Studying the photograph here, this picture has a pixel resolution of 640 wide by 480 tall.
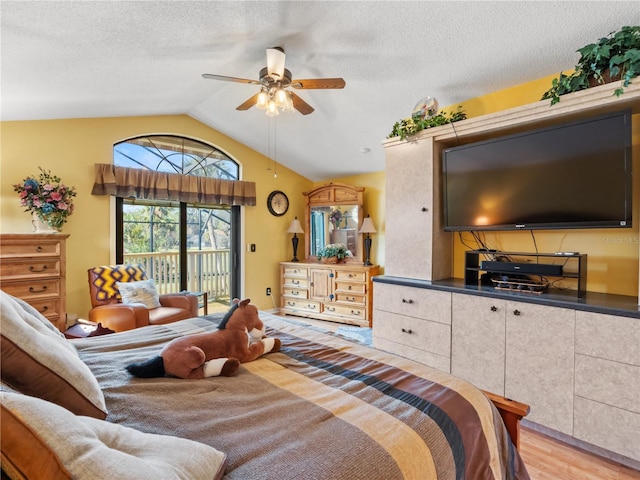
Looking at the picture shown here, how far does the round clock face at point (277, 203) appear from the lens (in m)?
5.21

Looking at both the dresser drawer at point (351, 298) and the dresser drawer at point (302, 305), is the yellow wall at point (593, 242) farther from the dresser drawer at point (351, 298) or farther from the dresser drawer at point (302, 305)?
the dresser drawer at point (302, 305)

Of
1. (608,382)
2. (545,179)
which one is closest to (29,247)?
(545,179)

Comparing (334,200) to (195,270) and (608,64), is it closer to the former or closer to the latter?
(195,270)

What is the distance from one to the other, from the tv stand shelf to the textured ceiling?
1.40 metres

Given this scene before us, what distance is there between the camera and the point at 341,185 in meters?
5.04

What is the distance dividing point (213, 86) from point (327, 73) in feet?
4.21

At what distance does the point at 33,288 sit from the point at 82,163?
59.8 inches

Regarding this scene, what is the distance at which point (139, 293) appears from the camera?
3.32 m

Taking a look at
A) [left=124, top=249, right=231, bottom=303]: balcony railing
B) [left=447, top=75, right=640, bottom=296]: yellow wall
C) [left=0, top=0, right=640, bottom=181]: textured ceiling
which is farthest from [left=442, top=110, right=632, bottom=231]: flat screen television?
[left=124, top=249, right=231, bottom=303]: balcony railing

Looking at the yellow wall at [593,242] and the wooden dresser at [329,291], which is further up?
the yellow wall at [593,242]

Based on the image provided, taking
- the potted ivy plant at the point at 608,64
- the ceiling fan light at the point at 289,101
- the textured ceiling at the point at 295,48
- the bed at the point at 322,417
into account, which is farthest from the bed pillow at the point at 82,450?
the potted ivy plant at the point at 608,64

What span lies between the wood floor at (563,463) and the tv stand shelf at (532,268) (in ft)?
3.06

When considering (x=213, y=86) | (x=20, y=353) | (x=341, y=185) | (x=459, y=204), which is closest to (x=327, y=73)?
(x=213, y=86)

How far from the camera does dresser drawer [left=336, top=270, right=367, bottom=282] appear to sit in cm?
452
